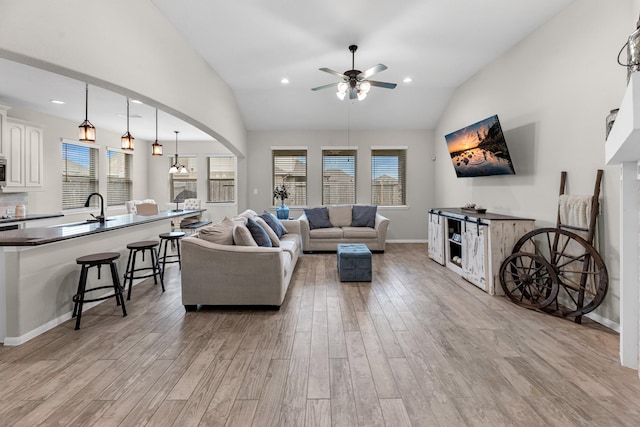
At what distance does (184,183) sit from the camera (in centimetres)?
886

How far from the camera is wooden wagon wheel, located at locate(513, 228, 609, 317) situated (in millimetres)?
2811

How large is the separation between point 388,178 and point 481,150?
124 inches

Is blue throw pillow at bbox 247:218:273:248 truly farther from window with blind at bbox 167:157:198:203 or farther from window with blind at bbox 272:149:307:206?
window with blind at bbox 167:157:198:203

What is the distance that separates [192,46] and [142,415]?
4.23m

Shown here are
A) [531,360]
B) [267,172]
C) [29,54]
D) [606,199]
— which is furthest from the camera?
[267,172]

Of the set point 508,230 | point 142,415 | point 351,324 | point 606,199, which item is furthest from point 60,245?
point 606,199

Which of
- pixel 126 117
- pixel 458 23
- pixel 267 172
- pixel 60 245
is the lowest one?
pixel 60 245

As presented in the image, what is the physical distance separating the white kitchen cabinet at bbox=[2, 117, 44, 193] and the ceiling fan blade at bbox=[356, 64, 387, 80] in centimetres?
562

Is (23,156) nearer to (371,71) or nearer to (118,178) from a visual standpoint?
(118,178)

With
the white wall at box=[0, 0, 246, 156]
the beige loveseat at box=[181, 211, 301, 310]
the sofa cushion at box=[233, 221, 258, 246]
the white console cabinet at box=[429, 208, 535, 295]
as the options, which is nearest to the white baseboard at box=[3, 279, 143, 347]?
the beige loveseat at box=[181, 211, 301, 310]

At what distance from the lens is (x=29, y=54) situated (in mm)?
2025

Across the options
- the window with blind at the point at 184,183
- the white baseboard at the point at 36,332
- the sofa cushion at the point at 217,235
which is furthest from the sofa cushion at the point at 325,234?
the window with blind at the point at 184,183

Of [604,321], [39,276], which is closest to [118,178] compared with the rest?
[39,276]

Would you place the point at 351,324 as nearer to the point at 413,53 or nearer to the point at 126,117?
the point at 413,53
